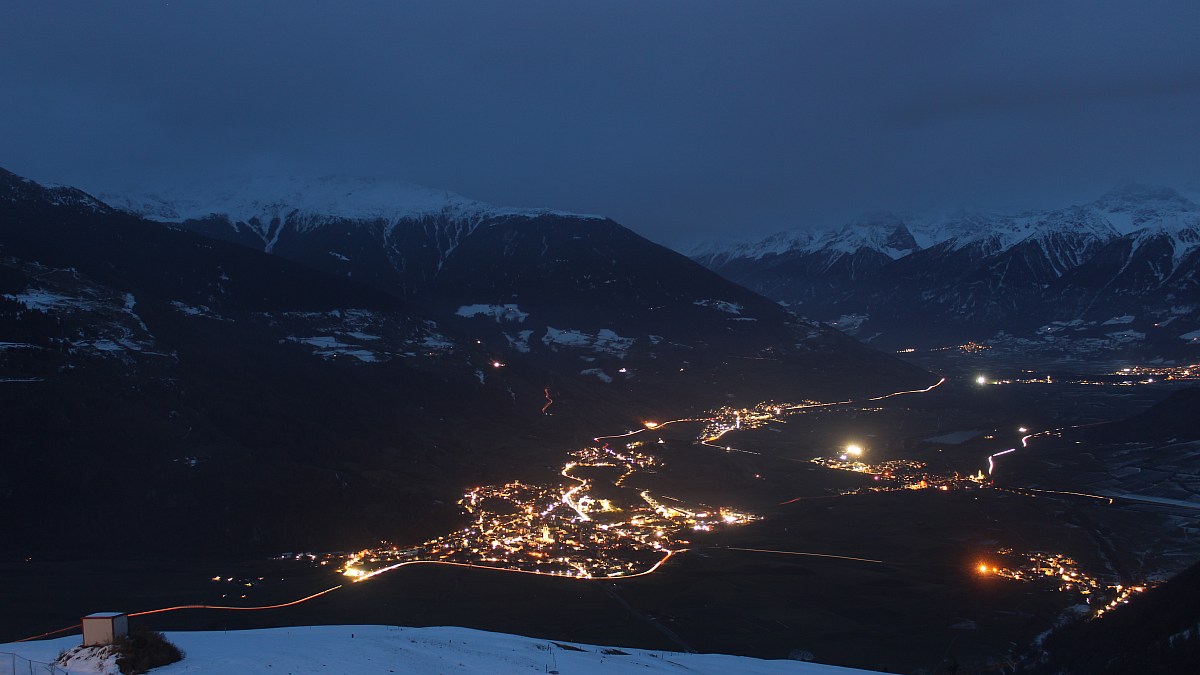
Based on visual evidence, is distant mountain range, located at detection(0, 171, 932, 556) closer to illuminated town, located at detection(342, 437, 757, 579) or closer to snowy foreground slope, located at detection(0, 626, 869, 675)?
illuminated town, located at detection(342, 437, 757, 579)

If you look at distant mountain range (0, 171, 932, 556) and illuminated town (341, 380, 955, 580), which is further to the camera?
distant mountain range (0, 171, 932, 556)

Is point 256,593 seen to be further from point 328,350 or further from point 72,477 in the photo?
point 328,350

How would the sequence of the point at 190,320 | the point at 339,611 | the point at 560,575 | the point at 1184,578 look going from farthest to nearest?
the point at 190,320, the point at 560,575, the point at 339,611, the point at 1184,578

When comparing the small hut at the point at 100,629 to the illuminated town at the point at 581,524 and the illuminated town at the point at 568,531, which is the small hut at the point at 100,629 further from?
the illuminated town at the point at 568,531

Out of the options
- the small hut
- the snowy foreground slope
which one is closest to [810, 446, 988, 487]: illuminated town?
the snowy foreground slope

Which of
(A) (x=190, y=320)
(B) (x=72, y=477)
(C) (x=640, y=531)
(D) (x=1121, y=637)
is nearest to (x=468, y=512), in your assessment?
(C) (x=640, y=531)

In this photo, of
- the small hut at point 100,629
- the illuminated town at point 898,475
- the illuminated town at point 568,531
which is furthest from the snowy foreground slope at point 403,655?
the illuminated town at point 898,475
